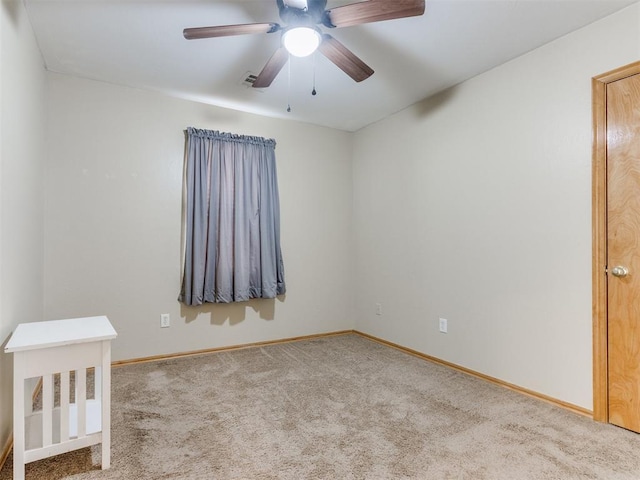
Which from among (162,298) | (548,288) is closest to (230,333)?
(162,298)

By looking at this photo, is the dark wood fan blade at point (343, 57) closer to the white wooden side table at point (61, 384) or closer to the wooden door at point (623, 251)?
the wooden door at point (623, 251)

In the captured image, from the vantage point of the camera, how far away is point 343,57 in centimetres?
216

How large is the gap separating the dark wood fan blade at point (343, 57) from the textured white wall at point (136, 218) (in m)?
1.84

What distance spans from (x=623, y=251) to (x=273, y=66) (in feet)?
7.91

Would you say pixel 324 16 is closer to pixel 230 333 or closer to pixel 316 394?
pixel 316 394

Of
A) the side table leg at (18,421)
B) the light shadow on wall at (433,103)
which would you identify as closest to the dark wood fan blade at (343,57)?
the light shadow on wall at (433,103)

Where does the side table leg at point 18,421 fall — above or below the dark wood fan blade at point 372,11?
below

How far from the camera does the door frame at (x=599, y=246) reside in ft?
7.30

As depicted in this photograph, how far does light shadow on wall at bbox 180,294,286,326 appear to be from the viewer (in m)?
3.55

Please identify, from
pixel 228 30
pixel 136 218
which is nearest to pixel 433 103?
pixel 228 30

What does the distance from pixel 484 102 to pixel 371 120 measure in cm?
142

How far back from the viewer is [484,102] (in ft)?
9.71

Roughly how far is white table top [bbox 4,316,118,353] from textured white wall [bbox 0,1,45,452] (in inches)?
5.3

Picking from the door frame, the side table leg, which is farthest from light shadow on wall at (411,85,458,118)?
the side table leg
